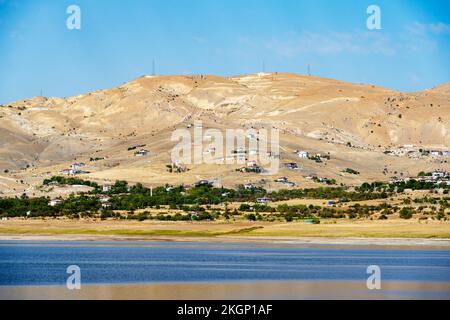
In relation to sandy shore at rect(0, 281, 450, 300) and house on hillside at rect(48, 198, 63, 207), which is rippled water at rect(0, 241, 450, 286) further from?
house on hillside at rect(48, 198, 63, 207)

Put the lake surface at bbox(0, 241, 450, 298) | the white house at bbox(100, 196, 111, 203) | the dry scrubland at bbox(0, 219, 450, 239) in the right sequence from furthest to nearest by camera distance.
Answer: the white house at bbox(100, 196, 111, 203) → the dry scrubland at bbox(0, 219, 450, 239) → the lake surface at bbox(0, 241, 450, 298)

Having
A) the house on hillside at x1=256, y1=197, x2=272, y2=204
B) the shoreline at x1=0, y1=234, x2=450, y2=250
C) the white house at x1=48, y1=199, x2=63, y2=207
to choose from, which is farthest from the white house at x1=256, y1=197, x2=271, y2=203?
the shoreline at x1=0, y1=234, x2=450, y2=250

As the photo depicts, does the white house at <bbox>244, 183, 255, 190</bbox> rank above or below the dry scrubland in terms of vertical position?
above

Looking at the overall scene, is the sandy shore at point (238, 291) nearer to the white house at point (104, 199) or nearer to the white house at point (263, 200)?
the white house at point (263, 200)

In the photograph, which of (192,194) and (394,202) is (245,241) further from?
(192,194)

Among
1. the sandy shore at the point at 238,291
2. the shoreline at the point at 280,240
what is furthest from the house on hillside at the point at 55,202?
the sandy shore at the point at 238,291

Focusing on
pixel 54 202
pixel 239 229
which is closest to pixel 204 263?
pixel 239 229
